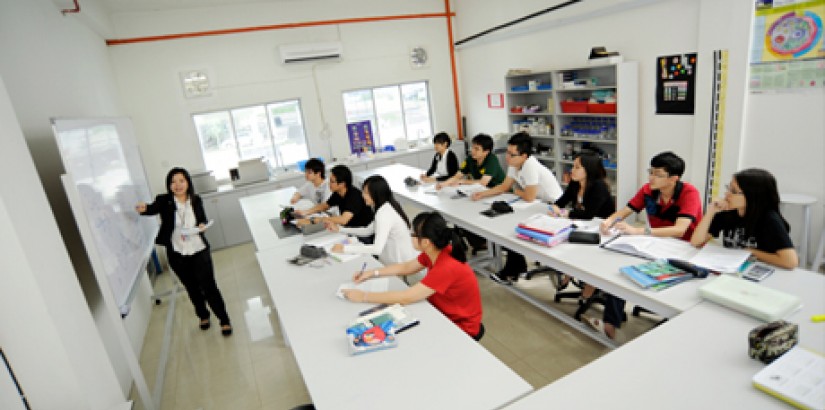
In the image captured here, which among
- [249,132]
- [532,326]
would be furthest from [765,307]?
[249,132]

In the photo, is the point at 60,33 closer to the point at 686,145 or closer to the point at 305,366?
the point at 305,366

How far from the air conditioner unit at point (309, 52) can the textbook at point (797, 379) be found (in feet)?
22.1

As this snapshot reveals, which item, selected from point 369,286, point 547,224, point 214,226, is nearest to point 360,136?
point 214,226

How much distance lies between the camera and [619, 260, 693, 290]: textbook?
6.89 ft

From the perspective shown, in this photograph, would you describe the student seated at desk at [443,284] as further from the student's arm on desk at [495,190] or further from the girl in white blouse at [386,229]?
the student's arm on desk at [495,190]

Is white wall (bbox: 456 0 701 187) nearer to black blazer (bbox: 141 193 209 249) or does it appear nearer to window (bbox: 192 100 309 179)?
window (bbox: 192 100 309 179)

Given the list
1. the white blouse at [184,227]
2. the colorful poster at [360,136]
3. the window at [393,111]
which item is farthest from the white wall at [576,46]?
the white blouse at [184,227]

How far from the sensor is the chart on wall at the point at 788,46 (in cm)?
339

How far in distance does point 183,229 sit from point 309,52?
4.35 m

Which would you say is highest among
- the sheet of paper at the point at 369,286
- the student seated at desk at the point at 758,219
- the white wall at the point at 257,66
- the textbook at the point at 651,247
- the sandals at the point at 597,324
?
the white wall at the point at 257,66

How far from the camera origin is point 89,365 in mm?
2199

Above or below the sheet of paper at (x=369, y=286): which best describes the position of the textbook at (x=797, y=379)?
below

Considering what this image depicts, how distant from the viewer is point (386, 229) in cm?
290

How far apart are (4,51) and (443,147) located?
364cm
